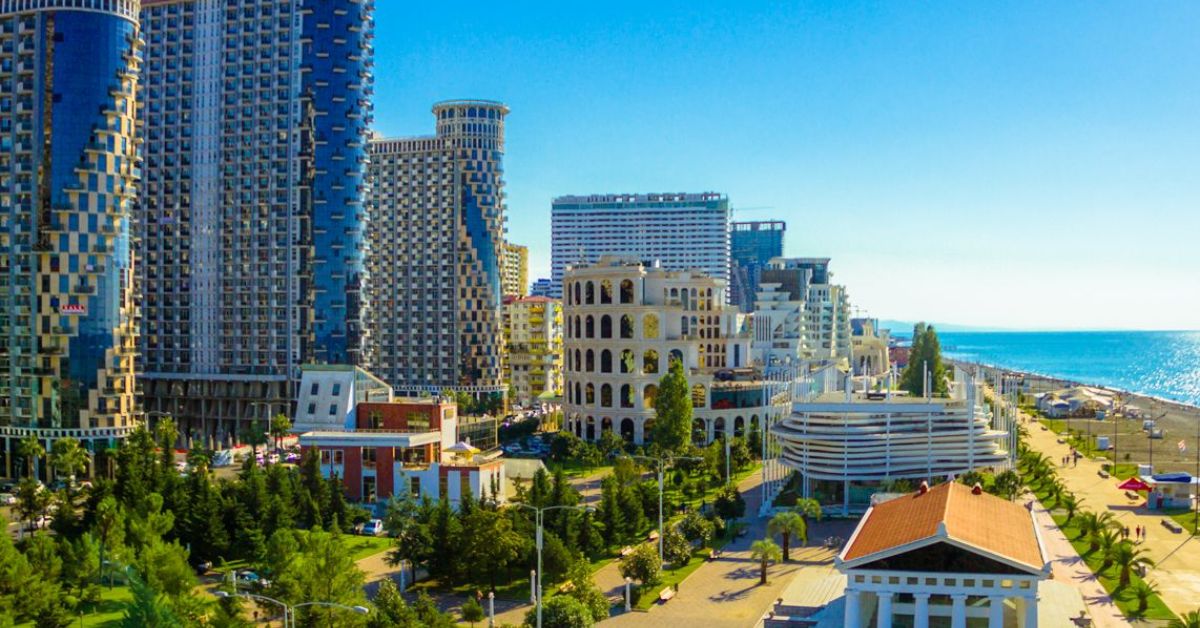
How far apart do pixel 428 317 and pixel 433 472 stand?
285 ft

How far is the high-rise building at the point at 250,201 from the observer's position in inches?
5281

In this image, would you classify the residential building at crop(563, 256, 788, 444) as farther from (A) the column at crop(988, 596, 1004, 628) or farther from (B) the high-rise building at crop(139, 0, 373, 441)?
(A) the column at crop(988, 596, 1004, 628)

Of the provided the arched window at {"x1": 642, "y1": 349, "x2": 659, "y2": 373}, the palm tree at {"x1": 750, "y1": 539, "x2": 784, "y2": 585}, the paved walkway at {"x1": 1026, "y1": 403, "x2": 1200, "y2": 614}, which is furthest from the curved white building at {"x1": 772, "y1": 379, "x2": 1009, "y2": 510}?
the arched window at {"x1": 642, "y1": 349, "x2": 659, "y2": 373}

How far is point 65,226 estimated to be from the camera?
103062mm

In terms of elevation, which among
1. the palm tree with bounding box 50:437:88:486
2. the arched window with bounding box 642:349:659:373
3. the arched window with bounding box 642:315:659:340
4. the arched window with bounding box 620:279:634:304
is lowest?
the palm tree with bounding box 50:437:88:486

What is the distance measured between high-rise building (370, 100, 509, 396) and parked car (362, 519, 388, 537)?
8595 cm

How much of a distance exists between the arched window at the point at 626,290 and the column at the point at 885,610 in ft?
272

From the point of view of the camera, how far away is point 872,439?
84.8m

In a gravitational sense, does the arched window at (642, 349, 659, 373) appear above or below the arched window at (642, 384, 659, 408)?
above

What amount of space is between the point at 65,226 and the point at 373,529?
4795 centimetres

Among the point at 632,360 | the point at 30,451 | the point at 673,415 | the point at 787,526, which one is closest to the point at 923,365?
the point at 632,360

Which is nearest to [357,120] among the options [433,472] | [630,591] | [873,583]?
[433,472]

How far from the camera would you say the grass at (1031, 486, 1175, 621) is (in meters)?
58.7

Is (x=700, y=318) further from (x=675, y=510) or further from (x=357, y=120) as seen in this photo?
(x=675, y=510)
